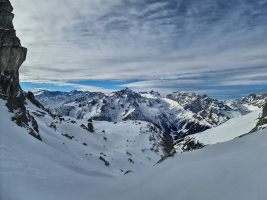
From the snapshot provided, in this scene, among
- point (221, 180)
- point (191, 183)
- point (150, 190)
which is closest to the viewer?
point (221, 180)

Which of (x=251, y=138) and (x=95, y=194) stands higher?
(x=251, y=138)

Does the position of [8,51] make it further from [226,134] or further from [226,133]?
[226,133]

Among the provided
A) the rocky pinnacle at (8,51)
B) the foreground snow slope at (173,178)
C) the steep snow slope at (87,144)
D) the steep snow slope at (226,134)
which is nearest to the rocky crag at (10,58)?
the rocky pinnacle at (8,51)

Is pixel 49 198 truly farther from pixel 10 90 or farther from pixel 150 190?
pixel 10 90

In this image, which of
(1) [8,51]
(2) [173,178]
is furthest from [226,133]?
(2) [173,178]

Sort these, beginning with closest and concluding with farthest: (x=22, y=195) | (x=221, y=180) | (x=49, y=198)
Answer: (x=221, y=180) < (x=22, y=195) < (x=49, y=198)

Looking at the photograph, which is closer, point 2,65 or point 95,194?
point 95,194

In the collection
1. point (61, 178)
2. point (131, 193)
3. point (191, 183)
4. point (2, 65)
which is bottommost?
point (61, 178)

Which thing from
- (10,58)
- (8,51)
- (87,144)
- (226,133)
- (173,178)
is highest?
(8,51)

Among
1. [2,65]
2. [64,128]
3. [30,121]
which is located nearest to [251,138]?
[30,121]
